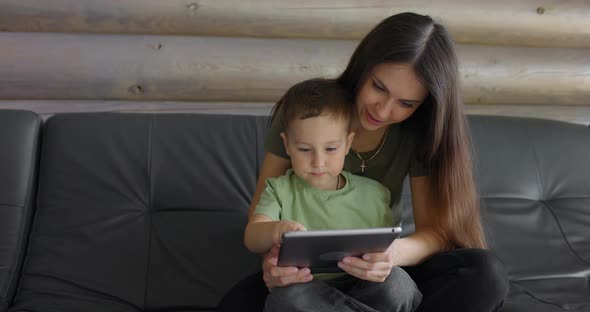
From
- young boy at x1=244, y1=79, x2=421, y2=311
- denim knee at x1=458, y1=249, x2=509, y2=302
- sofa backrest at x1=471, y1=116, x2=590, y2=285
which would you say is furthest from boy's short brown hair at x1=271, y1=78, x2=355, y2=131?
sofa backrest at x1=471, y1=116, x2=590, y2=285

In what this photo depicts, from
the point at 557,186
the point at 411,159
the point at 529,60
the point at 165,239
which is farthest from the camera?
the point at 529,60

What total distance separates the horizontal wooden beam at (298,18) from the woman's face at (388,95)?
1138 mm

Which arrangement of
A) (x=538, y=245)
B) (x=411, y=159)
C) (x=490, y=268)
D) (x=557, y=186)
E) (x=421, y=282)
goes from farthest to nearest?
(x=557, y=186), (x=538, y=245), (x=411, y=159), (x=421, y=282), (x=490, y=268)

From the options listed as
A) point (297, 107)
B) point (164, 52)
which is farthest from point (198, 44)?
point (297, 107)

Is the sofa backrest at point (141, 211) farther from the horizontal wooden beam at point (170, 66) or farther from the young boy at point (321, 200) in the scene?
the young boy at point (321, 200)

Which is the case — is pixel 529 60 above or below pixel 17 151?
above

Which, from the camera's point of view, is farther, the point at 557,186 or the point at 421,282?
the point at 557,186

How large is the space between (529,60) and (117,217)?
226cm

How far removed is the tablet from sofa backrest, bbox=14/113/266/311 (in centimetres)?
66

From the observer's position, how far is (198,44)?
289cm

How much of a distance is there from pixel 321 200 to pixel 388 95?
38 centimetres

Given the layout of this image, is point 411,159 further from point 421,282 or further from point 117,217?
point 117,217

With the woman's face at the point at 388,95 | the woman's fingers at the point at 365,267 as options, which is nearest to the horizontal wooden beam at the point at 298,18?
the woman's face at the point at 388,95

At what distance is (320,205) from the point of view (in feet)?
6.07
